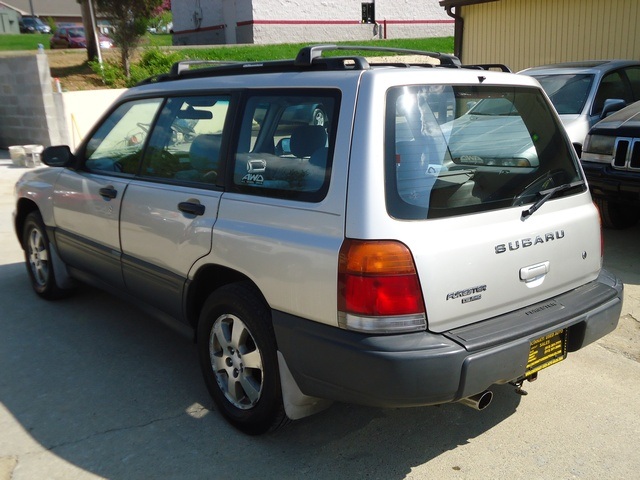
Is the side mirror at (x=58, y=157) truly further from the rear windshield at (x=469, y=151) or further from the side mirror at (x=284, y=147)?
the rear windshield at (x=469, y=151)

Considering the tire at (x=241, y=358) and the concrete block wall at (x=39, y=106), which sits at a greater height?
the concrete block wall at (x=39, y=106)

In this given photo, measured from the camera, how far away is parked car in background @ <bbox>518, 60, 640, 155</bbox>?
7725 mm

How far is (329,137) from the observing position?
2.93 meters

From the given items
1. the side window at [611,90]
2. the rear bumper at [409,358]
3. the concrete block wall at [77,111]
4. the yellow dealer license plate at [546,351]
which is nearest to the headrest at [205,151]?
the rear bumper at [409,358]

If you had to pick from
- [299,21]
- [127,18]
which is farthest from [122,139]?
[299,21]

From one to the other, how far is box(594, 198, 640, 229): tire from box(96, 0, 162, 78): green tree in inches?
611

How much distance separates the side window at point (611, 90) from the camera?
8109mm

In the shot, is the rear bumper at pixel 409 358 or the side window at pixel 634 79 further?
the side window at pixel 634 79

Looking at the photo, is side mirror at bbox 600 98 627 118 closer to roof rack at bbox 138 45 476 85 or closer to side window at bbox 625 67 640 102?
side window at bbox 625 67 640 102

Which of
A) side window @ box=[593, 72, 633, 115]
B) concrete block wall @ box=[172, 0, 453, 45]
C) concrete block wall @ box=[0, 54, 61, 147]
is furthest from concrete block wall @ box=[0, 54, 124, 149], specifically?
concrete block wall @ box=[172, 0, 453, 45]

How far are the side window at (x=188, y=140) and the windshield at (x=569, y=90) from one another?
18.3 feet

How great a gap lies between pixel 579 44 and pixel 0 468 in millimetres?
12473

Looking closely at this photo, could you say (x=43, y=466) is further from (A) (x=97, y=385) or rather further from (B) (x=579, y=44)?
(B) (x=579, y=44)

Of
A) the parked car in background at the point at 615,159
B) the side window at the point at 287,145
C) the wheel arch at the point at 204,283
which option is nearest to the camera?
the side window at the point at 287,145
